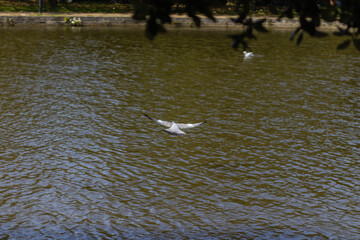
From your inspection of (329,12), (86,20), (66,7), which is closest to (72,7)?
(66,7)

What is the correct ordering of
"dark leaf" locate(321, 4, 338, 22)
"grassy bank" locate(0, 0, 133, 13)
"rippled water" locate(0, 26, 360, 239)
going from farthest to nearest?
"grassy bank" locate(0, 0, 133, 13) < "rippled water" locate(0, 26, 360, 239) < "dark leaf" locate(321, 4, 338, 22)

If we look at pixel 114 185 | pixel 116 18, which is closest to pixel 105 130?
pixel 114 185

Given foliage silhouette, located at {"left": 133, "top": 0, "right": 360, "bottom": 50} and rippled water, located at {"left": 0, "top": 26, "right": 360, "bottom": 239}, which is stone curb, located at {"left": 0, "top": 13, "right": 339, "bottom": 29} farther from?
foliage silhouette, located at {"left": 133, "top": 0, "right": 360, "bottom": 50}

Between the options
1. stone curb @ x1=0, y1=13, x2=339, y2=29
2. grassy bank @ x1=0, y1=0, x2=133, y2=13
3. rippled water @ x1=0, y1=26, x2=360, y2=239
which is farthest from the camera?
grassy bank @ x1=0, y1=0, x2=133, y2=13

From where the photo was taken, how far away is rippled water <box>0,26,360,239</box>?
10805 millimetres

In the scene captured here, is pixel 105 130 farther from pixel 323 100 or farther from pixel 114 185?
pixel 323 100

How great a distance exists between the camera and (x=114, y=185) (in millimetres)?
12320

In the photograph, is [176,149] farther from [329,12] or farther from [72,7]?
[72,7]

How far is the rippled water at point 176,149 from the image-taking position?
10.8 m

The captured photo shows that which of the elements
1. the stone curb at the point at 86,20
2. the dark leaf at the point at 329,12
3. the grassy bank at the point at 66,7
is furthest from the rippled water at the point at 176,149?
the grassy bank at the point at 66,7

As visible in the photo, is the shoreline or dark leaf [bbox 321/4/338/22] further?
the shoreline

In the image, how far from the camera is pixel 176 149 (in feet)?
48.7

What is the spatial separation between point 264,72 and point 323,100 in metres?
5.51

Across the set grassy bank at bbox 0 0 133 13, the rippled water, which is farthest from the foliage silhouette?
grassy bank at bbox 0 0 133 13
